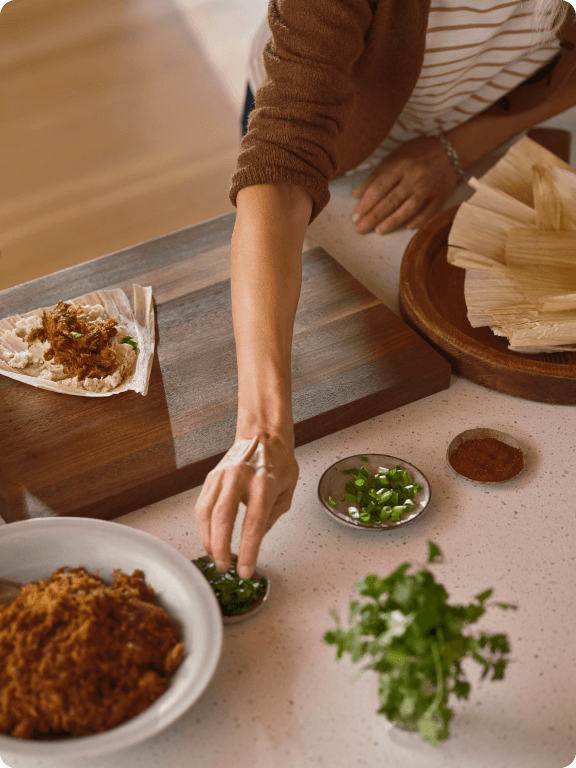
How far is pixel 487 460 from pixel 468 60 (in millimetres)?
911

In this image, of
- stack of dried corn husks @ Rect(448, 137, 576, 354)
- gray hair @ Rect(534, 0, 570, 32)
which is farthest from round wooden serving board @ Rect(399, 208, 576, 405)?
gray hair @ Rect(534, 0, 570, 32)

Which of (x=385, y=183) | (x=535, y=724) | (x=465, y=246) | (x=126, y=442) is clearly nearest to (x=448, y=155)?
(x=385, y=183)

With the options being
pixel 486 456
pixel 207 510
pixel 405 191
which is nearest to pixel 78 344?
pixel 207 510

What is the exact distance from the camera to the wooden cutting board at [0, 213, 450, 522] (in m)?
1.03

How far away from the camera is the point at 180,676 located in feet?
2.45

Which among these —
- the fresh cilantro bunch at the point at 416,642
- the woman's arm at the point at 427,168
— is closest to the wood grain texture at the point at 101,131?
the woman's arm at the point at 427,168

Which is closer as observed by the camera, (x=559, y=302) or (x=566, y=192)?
Result: (x=559, y=302)

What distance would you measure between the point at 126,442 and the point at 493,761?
2.17 ft

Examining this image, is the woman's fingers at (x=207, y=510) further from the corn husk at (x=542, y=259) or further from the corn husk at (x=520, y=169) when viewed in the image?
the corn husk at (x=520, y=169)

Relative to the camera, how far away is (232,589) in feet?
2.87

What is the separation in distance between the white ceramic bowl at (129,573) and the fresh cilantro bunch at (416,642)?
7.2 inches

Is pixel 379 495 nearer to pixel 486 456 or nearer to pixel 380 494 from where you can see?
pixel 380 494

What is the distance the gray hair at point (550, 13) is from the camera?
48.5 inches

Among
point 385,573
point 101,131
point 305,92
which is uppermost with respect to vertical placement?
point 305,92
